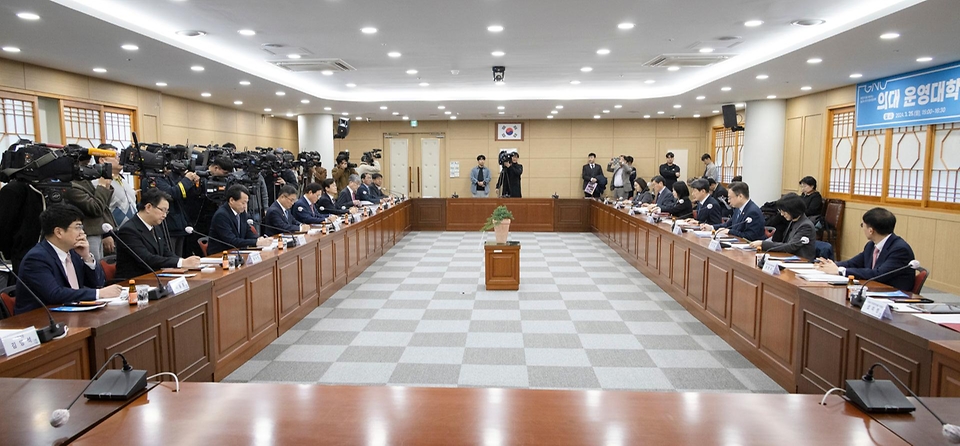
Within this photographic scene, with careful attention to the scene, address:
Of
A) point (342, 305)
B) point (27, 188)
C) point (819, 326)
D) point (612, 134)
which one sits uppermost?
point (612, 134)

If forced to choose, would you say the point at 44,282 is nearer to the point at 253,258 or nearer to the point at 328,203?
the point at 253,258

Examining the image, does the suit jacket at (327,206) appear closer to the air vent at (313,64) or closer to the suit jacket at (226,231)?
the air vent at (313,64)

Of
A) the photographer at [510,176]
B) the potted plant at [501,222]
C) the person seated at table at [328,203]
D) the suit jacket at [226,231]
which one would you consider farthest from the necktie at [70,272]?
the photographer at [510,176]

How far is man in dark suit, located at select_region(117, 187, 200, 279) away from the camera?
3967 millimetres

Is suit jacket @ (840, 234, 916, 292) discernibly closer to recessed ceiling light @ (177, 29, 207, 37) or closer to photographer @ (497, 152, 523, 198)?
recessed ceiling light @ (177, 29, 207, 37)

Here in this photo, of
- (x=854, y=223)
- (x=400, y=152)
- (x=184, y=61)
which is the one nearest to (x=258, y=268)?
(x=184, y=61)

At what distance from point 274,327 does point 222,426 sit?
3.36 m

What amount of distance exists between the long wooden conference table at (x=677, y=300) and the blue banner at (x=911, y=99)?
11.5 feet

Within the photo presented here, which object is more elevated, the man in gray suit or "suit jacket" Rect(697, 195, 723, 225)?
the man in gray suit

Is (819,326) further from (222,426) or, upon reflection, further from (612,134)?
(612,134)

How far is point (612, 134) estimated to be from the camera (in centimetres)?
1516

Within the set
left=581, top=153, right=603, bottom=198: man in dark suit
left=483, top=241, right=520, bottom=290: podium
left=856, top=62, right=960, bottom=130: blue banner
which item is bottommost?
left=483, top=241, right=520, bottom=290: podium

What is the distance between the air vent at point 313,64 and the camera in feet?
24.7

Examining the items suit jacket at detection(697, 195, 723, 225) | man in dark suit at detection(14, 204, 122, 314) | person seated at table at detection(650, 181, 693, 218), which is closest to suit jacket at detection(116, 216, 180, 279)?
man in dark suit at detection(14, 204, 122, 314)
